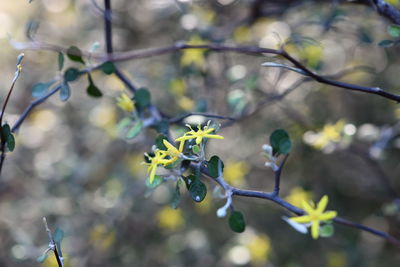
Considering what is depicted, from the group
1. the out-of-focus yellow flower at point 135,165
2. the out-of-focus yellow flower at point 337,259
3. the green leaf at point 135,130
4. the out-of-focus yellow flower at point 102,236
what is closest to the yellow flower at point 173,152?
the green leaf at point 135,130

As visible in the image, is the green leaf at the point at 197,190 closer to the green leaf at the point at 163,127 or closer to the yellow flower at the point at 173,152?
the yellow flower at the point at 173,152

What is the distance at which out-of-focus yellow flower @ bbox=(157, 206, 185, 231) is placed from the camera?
174 cm

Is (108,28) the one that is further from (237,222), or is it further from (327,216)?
(327,216)

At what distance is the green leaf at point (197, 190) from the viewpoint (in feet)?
2.49

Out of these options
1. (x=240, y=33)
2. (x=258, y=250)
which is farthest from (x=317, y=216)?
(x=240, y=33)

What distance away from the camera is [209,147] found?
6.72 feet

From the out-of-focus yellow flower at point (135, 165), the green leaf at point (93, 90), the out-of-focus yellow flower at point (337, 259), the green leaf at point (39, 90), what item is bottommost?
the out-of-focus yellow flower at point (337, 259)

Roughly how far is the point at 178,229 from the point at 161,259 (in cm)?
19

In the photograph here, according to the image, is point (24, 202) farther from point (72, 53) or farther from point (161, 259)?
point (72, 53)

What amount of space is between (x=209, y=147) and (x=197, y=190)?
129cm

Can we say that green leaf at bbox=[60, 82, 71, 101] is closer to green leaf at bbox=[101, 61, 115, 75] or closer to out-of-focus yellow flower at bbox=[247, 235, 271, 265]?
green leaf at bbox=[101, 61, 115, 75]

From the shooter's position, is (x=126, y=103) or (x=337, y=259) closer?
(x=126, y=103)

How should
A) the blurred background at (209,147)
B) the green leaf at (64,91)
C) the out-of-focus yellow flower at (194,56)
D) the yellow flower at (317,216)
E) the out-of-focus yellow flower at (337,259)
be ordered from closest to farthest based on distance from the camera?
the yellow flower at (317,216) → the green leaf at (64,91) → the out-of-focus yellow flower at (194,56) → the blurred background at (209,147) → the out-of-focus yellow flower at (337,259)

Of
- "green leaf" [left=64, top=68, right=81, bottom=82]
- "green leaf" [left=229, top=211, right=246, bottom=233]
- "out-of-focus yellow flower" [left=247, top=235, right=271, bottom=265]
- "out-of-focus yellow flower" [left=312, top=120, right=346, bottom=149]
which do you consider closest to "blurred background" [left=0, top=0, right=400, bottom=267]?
"out-of-focus yellow flower" [left=247, top=235, right=271, bottom=265]
